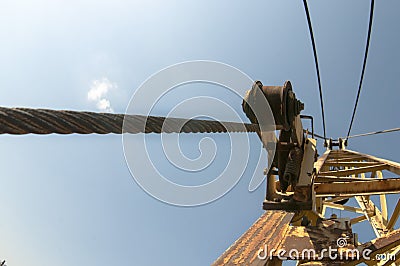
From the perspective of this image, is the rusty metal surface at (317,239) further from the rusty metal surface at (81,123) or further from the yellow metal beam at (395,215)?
the yellow metal beam at (395,215)

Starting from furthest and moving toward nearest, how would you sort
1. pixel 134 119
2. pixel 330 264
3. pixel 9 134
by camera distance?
pixel 330 264 < pixel 134 119 < pixel 9 134

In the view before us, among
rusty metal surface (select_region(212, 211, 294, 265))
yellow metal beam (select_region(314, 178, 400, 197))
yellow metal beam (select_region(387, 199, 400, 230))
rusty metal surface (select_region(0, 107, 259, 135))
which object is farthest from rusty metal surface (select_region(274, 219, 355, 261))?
yellow metal beam (select_region(387, 199, 400, 230))

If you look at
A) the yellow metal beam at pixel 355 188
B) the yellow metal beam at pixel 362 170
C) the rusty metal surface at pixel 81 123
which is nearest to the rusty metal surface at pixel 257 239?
the yellow metal beam at pixel 355 188

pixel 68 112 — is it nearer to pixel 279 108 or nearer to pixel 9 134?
pixel 9 134

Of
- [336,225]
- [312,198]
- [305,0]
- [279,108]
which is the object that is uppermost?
[305,0]

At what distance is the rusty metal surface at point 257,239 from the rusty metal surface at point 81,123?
56.9 inches

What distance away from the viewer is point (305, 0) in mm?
4473

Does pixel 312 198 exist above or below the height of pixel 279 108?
below

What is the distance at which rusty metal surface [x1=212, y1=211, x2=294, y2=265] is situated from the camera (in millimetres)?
3445

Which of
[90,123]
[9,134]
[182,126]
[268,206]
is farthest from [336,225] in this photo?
[9,134]

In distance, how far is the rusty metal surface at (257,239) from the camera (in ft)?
11.3

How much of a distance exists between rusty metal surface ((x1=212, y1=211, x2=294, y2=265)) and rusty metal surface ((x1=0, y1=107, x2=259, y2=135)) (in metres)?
1.44

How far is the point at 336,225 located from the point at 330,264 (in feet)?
2.19

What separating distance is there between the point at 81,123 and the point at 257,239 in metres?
2.85
